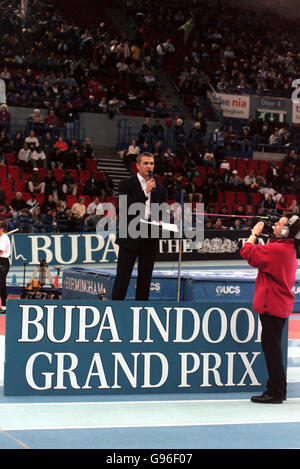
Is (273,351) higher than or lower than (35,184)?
lower

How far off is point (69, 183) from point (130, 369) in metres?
15.7

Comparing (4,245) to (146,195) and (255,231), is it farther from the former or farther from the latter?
(255,231)

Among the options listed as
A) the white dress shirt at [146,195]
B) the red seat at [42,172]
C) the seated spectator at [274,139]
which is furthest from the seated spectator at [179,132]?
the white dress shirt at [146,195]

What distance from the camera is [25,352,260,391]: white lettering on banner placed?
21.6 ft

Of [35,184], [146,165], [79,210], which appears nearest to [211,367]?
[146,165]

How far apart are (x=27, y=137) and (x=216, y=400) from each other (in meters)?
18.0

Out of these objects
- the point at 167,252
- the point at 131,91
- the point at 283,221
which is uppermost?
the point at 131,91

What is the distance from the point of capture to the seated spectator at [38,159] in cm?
2247

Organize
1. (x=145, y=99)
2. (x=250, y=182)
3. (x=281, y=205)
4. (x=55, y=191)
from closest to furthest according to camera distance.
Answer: (x=55, y=191)
(x=281, y=205)
(x=250, y=182)
(x=145, y=99)

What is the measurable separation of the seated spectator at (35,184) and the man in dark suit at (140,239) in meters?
14.0

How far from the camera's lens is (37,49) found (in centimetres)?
2784

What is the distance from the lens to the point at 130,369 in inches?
267

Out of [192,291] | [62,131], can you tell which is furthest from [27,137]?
[192,291]

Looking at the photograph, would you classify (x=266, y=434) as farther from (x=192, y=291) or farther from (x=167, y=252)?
(x=167, y=252)
